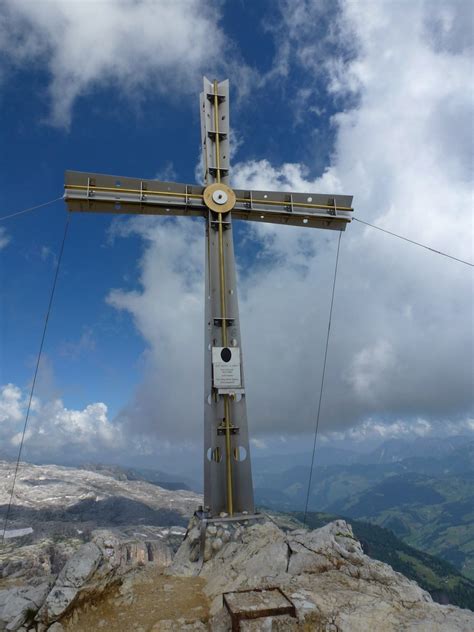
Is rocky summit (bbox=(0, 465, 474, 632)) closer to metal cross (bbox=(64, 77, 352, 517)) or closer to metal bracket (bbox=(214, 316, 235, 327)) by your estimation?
metal cross (bbox=(64, 77, 352, 517))

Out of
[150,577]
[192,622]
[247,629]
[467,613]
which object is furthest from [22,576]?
[467,613]

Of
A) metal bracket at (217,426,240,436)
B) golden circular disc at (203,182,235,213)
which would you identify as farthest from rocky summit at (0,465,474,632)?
golden circular disc at (203,182,235,213)

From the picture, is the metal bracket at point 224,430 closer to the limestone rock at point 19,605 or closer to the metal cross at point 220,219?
the metal cross at point 220,219

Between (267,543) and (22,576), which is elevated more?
(267,543)

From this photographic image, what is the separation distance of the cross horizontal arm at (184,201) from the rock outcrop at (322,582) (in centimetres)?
1221

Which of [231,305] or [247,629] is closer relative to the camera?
[247,629]

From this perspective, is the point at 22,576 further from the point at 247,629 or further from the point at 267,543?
the point at 247,629

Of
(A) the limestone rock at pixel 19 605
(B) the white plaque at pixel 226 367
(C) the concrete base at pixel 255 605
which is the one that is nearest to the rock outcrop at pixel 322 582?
(C) the concrete base at pixel 255 605

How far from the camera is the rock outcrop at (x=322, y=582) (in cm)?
724

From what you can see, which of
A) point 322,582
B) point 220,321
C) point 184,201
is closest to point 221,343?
point 220,321

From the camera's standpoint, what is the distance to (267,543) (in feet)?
37.6

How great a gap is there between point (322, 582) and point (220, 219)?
12.9 metres

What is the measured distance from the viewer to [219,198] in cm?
1609

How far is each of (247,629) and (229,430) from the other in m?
7.56
